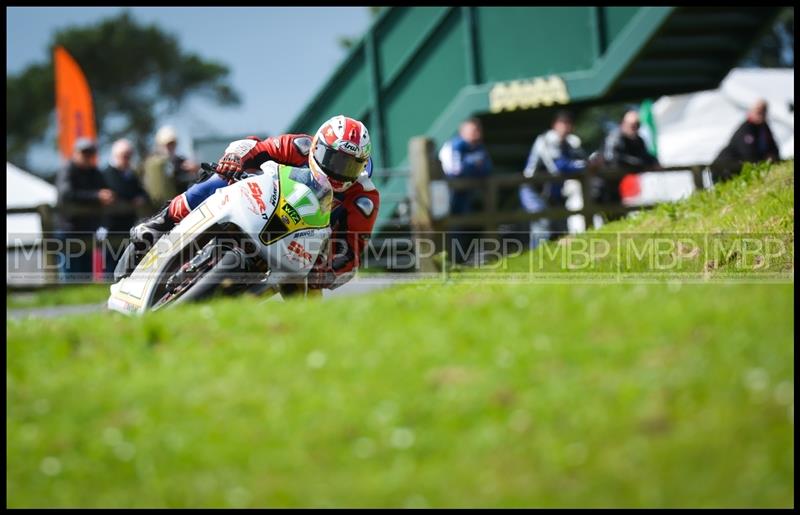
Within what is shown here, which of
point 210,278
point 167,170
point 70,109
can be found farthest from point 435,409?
point 70,109

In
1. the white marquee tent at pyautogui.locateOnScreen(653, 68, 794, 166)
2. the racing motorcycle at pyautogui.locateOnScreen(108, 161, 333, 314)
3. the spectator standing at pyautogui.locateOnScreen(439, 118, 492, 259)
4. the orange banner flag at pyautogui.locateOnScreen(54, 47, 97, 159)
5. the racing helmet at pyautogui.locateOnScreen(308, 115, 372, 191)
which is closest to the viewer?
the racing motorcycle at pyautogui.locateOnScreen(108, 161, 333, 314)

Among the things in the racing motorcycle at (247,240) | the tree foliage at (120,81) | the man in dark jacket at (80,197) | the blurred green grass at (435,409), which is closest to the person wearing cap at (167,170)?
the man in dark jacket at (80,197)

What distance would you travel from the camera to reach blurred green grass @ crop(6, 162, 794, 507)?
17.3 ft

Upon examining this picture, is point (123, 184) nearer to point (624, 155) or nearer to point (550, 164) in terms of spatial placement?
point (550, 164)

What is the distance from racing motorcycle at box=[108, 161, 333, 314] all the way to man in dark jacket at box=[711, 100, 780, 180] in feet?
35.3

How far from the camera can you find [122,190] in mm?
16844

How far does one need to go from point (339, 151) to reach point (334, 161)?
3.5 inches

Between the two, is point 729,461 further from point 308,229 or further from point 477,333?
point 308,229

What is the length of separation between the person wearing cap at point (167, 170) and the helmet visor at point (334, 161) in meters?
7.41

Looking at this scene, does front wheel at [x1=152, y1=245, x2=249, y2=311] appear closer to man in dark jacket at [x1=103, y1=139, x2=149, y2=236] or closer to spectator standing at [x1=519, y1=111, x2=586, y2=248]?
man in dark jacket at [x1=103, y1=139, x2=149, y2=236]

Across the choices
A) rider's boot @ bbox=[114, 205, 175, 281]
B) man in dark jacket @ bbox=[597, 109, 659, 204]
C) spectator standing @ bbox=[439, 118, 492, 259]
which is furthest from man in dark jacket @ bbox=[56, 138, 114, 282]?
man in dark jacket @ bbox=[597, 109, 659, 204]

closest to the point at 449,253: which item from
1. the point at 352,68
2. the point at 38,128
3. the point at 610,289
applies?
the point at 352,68

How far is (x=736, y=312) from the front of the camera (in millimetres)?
6168

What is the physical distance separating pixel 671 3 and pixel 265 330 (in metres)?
11.5
